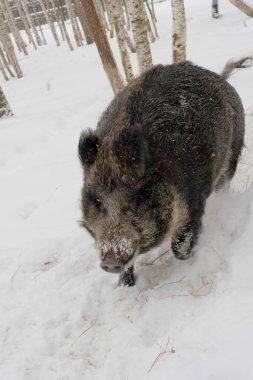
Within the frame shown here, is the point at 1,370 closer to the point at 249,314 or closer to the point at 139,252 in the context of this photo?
the point at 139,252

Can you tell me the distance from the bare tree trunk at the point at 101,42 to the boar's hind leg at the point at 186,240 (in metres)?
3.99

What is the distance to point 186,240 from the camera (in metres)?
3.03

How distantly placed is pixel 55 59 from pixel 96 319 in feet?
65.8

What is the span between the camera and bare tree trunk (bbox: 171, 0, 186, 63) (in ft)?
23.2

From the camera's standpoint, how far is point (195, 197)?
297 centimetres

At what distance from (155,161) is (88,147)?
1.67ft

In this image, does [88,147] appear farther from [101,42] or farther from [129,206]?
[101,42]

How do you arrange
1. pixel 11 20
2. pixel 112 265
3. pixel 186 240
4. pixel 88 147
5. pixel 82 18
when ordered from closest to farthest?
pixel 112 265, pixel 88 147, pixel 186 240, pixel 82 18, pixel 11 20

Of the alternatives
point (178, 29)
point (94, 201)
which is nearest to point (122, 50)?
point (178, 29)

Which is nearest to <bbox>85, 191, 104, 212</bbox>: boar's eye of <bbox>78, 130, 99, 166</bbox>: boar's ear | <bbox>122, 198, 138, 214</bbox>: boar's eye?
<bbox>122, 198, 138, 214</bbox>: boar's eye

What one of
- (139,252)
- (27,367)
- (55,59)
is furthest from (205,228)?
(55,59)

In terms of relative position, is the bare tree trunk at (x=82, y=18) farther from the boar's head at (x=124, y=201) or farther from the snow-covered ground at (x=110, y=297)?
the boar's head at (x=124, y=201)

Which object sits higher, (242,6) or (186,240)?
(186,240)

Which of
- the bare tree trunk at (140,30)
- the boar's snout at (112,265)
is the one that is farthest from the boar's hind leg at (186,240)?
the bare tree trunk at (140,30)
